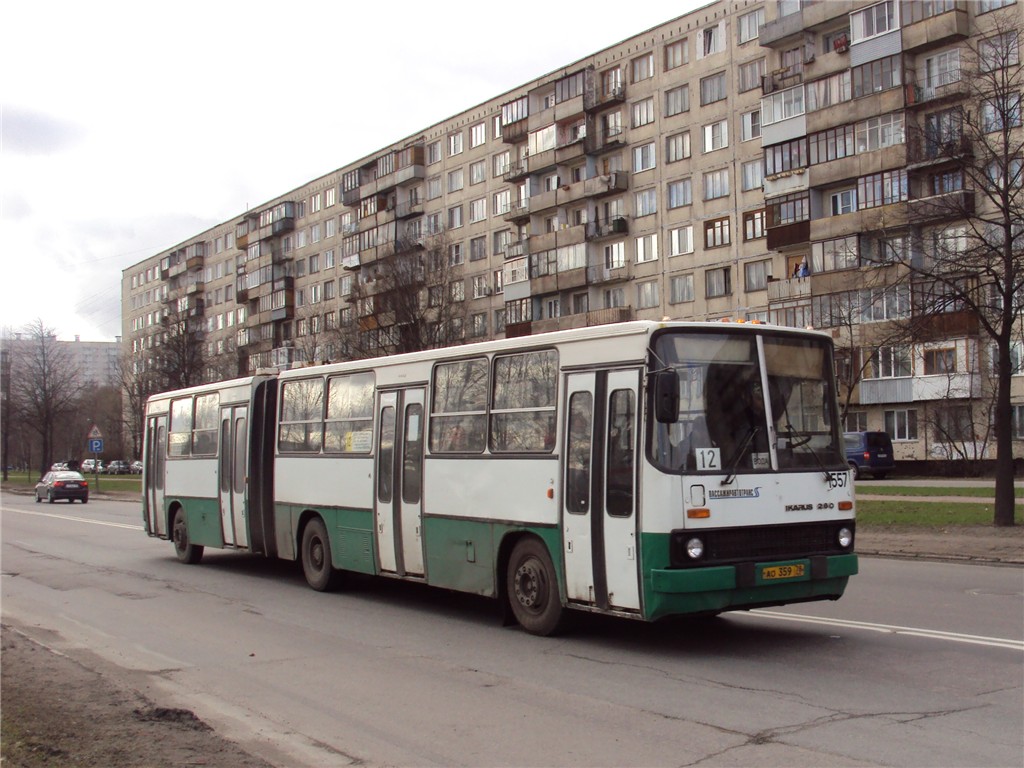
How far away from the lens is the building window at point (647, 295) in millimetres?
59406

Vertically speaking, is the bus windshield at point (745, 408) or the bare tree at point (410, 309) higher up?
the bare tree at point (410, 309)

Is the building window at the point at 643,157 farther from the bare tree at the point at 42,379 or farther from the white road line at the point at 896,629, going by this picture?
the white road line at the point at 896,629

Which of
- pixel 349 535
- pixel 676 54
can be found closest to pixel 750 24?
pixel 676 54

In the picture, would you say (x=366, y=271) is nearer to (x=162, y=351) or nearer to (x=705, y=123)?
(x=162, y=351)

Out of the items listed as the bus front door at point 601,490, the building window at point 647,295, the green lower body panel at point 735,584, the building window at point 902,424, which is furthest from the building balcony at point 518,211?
the green lower body panel at point 735,584

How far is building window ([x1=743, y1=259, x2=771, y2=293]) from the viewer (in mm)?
54062

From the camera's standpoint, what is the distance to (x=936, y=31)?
153ft

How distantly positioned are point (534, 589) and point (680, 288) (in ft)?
160

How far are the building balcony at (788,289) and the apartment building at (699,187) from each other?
9 centimetres

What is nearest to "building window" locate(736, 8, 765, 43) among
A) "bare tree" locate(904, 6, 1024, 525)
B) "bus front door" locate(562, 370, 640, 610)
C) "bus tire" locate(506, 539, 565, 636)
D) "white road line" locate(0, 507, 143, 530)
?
"bare tree" locate(904, 6, 1024, 525)

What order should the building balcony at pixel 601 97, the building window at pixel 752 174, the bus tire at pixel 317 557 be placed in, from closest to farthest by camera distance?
1. the bus tire at pixel 317 557
2. the building window at pixel 752 174
3. the building balcony at pixel 601 97

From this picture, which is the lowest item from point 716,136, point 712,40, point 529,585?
point 529,585

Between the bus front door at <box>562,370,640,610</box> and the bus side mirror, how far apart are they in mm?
538

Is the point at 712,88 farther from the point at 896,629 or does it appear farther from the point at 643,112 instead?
the point at 896,629
